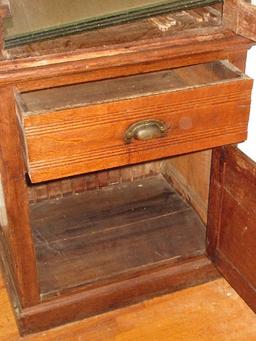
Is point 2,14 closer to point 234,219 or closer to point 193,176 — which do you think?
point 234,219

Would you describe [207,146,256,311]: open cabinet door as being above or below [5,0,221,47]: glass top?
below

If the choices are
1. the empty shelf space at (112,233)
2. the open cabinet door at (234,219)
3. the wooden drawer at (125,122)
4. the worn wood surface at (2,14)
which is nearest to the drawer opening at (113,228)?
the empty shelf space at (112,233)

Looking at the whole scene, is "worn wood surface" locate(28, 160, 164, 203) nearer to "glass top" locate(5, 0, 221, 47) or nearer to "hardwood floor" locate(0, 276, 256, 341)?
"hardwood floor" locate(0, 276, 256, 341)

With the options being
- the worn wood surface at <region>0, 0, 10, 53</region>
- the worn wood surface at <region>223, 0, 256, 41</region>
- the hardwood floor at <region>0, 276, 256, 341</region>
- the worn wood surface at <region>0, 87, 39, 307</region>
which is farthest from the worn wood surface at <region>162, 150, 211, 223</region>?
the worn wood surface at <region>0, 0, 10, 53</region>

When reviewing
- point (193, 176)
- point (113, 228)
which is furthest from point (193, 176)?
point (113, 228)

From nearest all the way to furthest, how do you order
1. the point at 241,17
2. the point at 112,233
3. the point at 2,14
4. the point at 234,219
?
1. the point at 2,14
2. the point at 241,17
3. the point at 234,219
4. the point at 112,233

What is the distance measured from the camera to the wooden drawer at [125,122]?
1026mm

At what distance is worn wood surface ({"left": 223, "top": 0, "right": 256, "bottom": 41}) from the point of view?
111cm

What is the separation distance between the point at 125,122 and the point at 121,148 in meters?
0.06

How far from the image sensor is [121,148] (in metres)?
1.10

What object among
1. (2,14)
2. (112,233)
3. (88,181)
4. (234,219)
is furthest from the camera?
(88,181)

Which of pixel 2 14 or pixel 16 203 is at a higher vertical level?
pixel 2 14

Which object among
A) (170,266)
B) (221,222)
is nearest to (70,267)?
(170,266)

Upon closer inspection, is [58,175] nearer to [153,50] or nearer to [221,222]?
[153,50]
